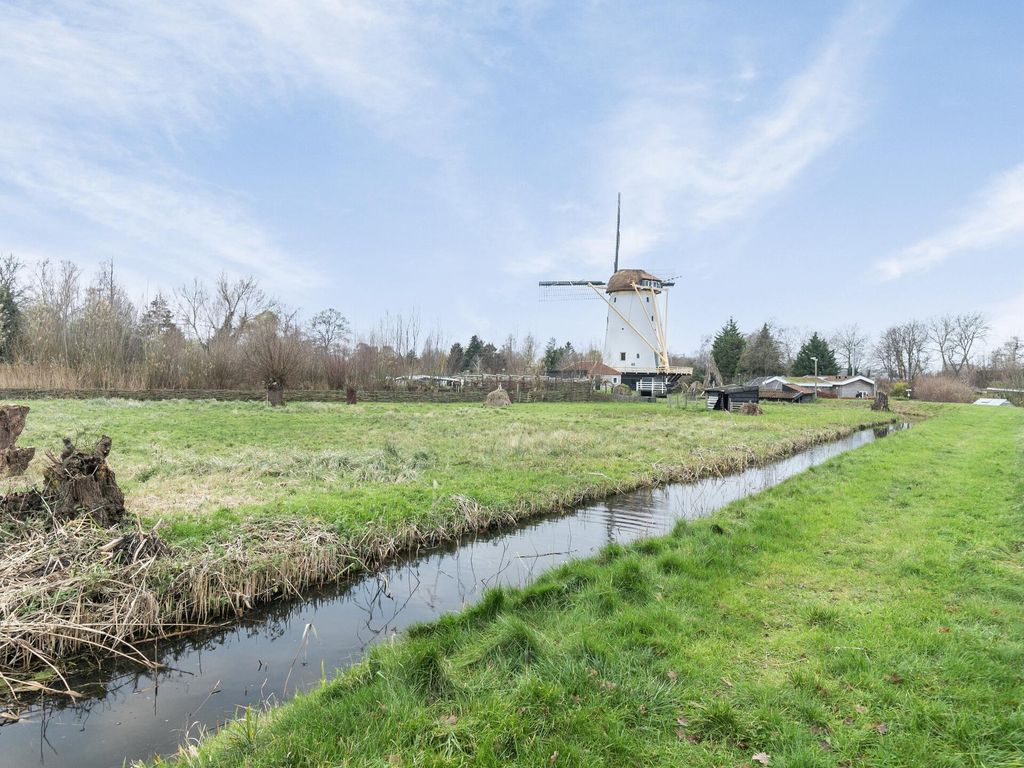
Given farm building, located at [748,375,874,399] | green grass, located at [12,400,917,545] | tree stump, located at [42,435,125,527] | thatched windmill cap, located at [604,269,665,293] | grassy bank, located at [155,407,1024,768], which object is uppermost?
thatched windmill cap, located at [604,269,665,293]

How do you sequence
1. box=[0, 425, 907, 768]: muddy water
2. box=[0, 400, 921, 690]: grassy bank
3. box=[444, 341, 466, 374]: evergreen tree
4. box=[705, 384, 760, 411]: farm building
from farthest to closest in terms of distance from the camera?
box=[444, 341, 466, 374]: evergreen tree
box=[705, 384, 760, 411]: farm building
box=[0, 400, 921, 690]: grassy bank
box=[0, 425, 907, 768]: muddy water

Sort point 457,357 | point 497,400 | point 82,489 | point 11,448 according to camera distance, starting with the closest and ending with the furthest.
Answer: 1. point 82,489
2. point 11,448
3. point 497,400
4. point 457,357

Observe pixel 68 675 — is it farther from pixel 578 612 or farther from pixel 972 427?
pixel 972 427

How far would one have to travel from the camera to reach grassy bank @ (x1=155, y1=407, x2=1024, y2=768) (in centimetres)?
306

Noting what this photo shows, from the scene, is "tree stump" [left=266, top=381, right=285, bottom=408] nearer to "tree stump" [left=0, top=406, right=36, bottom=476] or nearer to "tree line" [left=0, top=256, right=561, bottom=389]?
"tree line" [left=0, top=256, right=561, bottom=389]

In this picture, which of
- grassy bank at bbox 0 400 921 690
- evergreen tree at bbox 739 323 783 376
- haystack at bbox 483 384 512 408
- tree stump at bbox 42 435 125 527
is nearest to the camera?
grassy bank at bbox 0 400 921 690

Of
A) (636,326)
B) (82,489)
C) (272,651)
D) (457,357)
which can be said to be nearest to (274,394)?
(82,489)

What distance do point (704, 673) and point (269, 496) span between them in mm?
6639

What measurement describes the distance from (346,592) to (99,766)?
2.79m

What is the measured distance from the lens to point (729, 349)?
2496 inches

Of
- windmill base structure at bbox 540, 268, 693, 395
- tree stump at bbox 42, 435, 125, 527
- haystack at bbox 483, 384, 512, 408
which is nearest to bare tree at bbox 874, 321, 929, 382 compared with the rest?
windmill base structure at bbox 540, 268, 693, 395

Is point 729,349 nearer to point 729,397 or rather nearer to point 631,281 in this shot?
point 631,281

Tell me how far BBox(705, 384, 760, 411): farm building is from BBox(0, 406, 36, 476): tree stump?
29348 millimetres

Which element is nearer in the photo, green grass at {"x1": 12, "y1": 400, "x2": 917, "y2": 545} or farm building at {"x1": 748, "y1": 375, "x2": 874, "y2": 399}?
green grass at {"x1": 12, "y1": 400, "x2": 917, "y2": 545}
